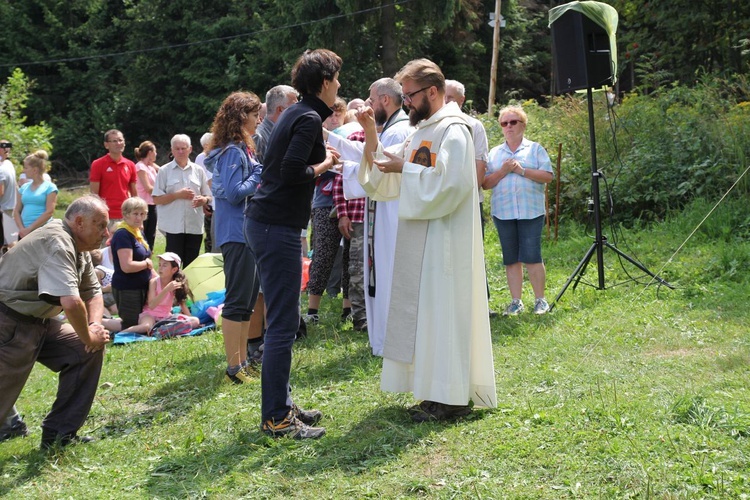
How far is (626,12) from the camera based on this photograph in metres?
17.8

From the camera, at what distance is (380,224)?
21.1ft

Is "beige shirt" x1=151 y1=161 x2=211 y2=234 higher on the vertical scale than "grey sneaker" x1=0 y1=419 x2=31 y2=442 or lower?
higher

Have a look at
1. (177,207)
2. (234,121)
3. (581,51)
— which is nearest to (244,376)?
(234,121)

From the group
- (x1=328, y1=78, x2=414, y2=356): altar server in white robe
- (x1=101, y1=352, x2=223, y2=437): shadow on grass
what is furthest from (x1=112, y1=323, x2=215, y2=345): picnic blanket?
(x1=328, y1=78, x2=414, y2=356): altar server in white robe

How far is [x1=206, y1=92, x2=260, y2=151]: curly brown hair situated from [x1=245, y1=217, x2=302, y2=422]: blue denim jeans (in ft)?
4.82

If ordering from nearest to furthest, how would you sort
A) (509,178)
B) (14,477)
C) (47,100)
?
(14,477) < (509,178) < (47,100)

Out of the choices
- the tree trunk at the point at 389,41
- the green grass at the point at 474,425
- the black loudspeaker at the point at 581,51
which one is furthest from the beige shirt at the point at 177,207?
the tree trunk at the point at 389,41

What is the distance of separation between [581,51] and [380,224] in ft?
9.68

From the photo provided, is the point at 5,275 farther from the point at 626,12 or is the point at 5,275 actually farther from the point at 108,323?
the point at 626,12

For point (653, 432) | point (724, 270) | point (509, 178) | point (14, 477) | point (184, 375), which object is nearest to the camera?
point (653, 432)

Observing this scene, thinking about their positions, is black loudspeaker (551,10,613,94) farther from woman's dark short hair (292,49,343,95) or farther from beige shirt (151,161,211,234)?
beige shirt (151,161,211,234)

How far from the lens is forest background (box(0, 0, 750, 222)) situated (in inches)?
466

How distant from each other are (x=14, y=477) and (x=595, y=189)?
558 centimetres

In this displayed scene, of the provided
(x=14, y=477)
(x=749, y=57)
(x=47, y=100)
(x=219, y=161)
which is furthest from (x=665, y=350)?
(x=47, y=100)
